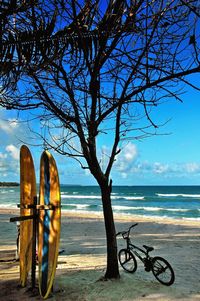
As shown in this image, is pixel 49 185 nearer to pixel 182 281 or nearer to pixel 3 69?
pixel 3 69

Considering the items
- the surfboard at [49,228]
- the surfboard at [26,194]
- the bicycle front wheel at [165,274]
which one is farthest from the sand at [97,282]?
the surfboard at [26,194]

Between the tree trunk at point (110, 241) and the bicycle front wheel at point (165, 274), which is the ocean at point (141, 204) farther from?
the tree trunk at point (110, 241)

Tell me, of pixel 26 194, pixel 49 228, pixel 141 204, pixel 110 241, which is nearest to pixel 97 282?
pixel 110 241

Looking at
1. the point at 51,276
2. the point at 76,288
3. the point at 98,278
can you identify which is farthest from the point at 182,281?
the point at 51,276

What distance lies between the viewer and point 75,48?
9.81 ft

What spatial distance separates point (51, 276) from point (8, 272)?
1953 mm

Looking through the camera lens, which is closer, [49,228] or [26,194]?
[49,228]

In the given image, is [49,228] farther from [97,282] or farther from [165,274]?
[165,274]

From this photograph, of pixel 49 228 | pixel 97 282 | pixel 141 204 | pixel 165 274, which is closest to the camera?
pixel 49 228

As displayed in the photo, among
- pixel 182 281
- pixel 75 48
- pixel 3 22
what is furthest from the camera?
pixel 182 281

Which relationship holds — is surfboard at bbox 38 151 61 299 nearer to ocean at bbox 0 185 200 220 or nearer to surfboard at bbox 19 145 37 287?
surfboard at bbox 19 145 37 287

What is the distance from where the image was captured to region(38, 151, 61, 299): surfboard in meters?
4.38

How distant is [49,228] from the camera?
450cm

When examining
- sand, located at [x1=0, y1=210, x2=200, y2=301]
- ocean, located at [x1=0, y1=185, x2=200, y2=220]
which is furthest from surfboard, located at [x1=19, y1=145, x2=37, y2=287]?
ocean, located at [x1=0, y1=185, x2=200, y2=220]
